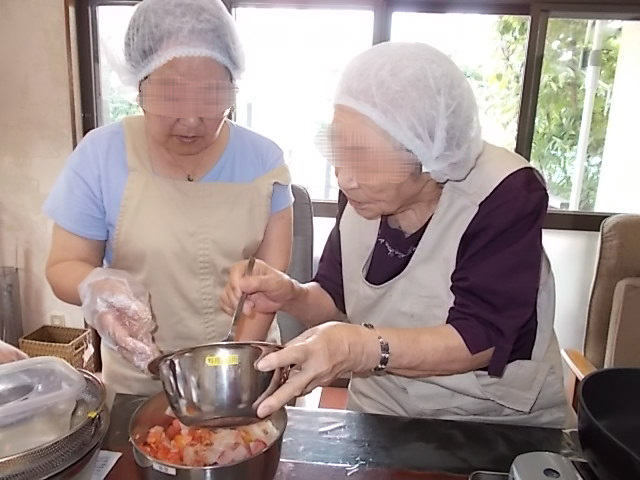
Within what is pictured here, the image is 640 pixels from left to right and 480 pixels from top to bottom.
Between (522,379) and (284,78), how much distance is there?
199 cm

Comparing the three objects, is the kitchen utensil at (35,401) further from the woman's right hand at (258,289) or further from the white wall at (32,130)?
the white wall at (32,130)

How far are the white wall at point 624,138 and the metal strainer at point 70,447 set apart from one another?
244cm

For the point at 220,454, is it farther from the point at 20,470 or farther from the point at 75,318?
the point at 75,318

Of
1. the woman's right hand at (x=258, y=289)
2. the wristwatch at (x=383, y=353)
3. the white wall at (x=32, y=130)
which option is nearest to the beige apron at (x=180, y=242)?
A: the woman's right hand at (x=258, y=289)

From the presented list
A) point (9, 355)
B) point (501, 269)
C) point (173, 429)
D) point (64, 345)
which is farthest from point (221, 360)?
point (64, 345)

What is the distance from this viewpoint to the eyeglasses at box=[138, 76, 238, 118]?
1.15 m

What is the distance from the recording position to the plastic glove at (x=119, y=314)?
1079mm

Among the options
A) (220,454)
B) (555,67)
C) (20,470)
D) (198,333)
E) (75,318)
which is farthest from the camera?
(75,318)

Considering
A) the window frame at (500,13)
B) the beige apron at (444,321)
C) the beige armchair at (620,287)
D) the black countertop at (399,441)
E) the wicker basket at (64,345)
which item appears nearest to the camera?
the black countertop at (399,441)

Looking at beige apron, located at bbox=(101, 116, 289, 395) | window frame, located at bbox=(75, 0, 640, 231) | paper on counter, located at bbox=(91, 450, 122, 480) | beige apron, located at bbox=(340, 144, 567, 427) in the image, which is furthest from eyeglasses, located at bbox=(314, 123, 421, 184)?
window frame, located at bbox=(75, 0, 640, 231)

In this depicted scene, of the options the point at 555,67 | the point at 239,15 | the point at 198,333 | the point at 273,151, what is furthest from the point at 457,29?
the point at 198,333

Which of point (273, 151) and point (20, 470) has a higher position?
point (273, 151)

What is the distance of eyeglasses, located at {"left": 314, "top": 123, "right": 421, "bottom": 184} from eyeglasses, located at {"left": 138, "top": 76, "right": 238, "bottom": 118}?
248 millimetres

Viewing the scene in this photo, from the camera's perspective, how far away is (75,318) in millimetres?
2986
